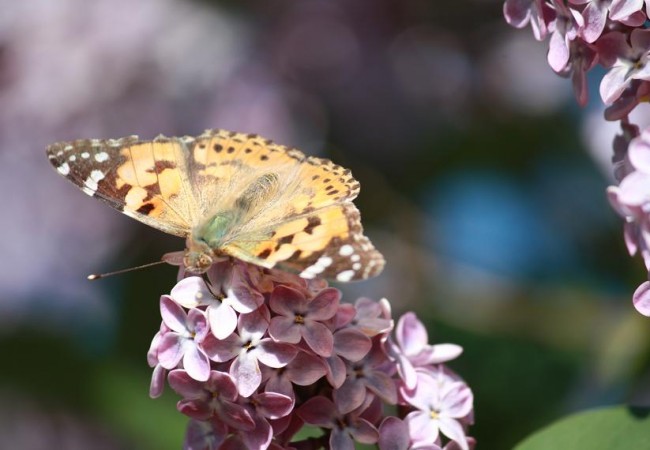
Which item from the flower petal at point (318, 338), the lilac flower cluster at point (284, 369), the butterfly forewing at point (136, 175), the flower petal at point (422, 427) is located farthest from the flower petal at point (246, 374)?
the butterfly forewing at point (136, 175)

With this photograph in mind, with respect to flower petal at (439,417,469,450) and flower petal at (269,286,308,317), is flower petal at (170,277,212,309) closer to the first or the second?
flower petal at (269,286,308,317)

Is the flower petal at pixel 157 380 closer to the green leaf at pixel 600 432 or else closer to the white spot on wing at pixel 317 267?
the white spot on wing at pixel 317 267

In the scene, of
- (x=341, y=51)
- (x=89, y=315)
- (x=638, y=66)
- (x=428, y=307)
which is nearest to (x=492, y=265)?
(x=428, y=307)

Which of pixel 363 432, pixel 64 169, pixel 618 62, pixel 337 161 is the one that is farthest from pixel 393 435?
pixel 337 161

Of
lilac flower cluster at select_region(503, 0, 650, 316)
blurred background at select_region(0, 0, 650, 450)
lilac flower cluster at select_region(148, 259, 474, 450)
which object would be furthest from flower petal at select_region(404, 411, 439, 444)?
blurred background at select_region(0, 0, 650, 450)

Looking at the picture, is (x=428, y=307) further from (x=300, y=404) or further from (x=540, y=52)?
(x=300, y=404)
